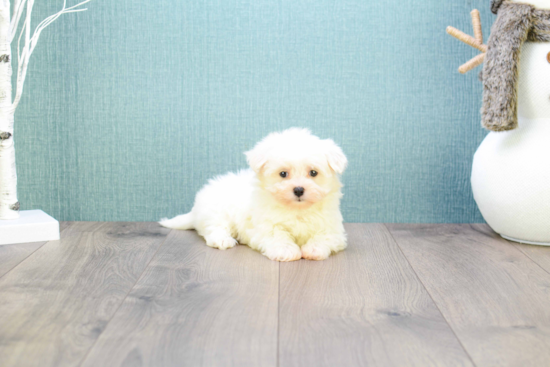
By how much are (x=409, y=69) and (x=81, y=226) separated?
1.64 m

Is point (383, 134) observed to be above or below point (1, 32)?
below

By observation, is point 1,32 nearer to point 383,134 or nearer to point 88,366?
point 88,366

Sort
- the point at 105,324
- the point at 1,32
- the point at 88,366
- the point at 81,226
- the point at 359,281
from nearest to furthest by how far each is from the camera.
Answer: the point at 88,366
the point at 105,324
the point at 359,281
the point at 1,32
the point at 81,226

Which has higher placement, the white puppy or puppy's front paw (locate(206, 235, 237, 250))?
the white puppy

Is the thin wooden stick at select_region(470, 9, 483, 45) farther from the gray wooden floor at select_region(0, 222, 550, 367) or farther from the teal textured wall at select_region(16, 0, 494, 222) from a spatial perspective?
the gray wooden floor at select_region(0, 222, 550, 367)

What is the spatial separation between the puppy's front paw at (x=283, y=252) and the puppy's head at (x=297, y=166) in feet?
0.49

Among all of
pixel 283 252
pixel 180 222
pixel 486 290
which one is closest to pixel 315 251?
pixel 283 252

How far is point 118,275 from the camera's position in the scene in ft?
5.51

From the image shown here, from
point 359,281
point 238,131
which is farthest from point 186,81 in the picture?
point 359,281

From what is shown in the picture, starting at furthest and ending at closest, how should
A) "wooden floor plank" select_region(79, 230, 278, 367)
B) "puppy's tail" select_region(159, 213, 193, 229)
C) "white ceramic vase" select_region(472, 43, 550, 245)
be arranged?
"puppy's tail" select_region(159, 213, 193, 229)
"white ceramic vase" select_region(472, 43, 550, 245)
"wooden floor plank" select_region(79, 230, 278, 367)

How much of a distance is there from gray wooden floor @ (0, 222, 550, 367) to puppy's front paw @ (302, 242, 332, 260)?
3 cm

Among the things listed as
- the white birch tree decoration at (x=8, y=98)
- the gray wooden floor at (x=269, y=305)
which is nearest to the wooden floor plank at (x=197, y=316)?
the gray wooden floor at (x=269, y=305)

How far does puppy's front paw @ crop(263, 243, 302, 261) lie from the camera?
6.07 ft

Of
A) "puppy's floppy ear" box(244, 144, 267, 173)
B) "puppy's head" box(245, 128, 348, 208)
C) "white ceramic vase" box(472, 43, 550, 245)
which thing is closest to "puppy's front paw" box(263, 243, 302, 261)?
"puppy's head" box(245, 128, 348, 208)
